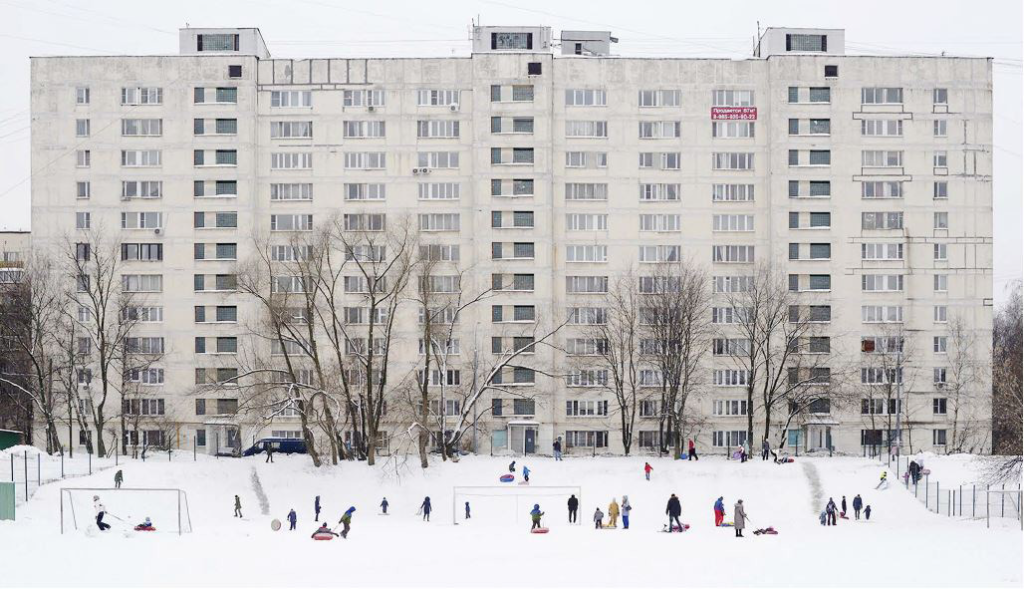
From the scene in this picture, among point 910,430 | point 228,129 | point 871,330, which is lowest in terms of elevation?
point 910,430

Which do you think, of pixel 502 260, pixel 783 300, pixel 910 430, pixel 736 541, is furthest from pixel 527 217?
pixel 736 541

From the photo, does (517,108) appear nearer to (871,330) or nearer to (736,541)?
(871,330)

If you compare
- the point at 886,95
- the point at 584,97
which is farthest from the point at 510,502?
the point at 886,95

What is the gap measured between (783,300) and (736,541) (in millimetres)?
38010

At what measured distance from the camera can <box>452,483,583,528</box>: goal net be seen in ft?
186

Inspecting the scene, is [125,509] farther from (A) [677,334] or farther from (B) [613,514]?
(A) [677,334]

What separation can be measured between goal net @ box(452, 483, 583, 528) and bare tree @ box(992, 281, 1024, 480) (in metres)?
21.2

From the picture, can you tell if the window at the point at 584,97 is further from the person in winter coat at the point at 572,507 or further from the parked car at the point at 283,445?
the person in winter coat at the point at 572,507

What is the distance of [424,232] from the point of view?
284 feet

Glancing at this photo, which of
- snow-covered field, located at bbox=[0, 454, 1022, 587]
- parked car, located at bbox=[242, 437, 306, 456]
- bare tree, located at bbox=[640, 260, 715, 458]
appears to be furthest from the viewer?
parked car, located at bbox=[242, 437, 306, 456]

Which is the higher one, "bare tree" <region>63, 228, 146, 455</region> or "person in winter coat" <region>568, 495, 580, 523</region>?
"bare tree" <region>63, 228, 146, 455</region>

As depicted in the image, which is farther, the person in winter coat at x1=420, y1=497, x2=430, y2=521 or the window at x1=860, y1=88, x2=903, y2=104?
the window at x1=860, y1=88, x2=903, y2=104

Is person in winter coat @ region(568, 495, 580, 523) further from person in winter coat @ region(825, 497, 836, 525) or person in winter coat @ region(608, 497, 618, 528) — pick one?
person in winter coat @ region(825, 497, 836, 525)

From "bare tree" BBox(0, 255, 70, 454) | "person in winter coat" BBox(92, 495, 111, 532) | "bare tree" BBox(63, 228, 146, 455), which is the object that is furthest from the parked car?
"person in winter coat" BBox(92, 495, 111, 532)
